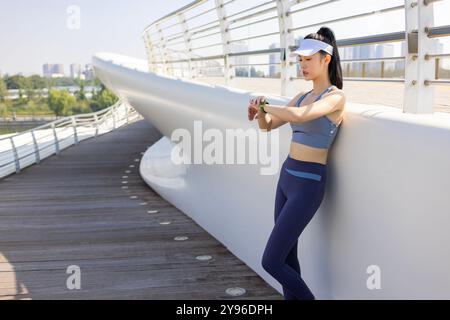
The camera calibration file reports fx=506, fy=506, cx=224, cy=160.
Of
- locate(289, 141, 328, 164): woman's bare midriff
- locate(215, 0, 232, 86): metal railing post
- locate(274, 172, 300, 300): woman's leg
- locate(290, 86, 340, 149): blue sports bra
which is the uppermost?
locate(215, 0, 232, 86): metal railing post

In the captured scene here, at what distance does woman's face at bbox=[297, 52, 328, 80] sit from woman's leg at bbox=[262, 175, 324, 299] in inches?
20.6

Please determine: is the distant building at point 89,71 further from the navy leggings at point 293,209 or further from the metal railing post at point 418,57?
the metal railing post at point 418,57

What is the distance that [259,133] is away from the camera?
12.0 ft

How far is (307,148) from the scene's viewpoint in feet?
8.25

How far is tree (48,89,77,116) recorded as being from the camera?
112 meters

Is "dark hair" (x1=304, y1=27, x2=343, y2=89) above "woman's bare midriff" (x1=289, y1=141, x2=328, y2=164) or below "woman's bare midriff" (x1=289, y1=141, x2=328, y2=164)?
above

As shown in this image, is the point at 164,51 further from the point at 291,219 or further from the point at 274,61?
the point at 291,219

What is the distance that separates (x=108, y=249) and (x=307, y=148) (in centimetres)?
283

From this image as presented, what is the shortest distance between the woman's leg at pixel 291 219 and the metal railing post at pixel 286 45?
1322 mm

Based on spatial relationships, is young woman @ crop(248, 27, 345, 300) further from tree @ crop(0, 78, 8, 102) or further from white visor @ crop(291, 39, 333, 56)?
tree @ crop(0, 78, 8, 102)

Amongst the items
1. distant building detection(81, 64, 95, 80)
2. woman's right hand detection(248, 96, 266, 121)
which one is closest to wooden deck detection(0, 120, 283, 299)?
woman's right hand detection(248, 96, 266, 121)

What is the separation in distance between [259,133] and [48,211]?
409 centimetres
